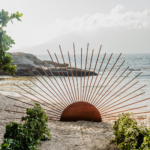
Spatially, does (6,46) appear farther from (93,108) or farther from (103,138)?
(103,138)

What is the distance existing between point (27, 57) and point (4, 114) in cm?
1902

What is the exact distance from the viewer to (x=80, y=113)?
4609 mm

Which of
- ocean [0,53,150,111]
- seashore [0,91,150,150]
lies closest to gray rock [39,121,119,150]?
seashore [0,91,150,150]

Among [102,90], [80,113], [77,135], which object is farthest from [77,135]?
[102,90]

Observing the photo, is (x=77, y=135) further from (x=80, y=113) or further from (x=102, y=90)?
(x=102, y=90)

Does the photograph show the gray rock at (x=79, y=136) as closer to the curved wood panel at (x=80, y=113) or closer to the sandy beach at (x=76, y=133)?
the sandy beach at (x=76, y=133)

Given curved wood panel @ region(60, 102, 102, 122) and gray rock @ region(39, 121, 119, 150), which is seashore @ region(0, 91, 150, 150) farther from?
curved wood panel @ region(60, 102, 102, 122)

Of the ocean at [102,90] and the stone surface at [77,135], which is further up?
the ocean at [102,90]

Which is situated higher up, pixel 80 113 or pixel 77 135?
pixel 80 113

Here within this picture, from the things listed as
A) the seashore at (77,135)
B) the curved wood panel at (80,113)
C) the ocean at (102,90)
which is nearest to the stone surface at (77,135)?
the seashore at (77,135)

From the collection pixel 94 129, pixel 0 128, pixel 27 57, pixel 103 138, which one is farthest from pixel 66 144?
pixel 27 57

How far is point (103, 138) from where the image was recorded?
3641 mm

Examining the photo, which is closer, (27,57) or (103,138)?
(103,138)

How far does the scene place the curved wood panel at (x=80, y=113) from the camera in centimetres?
457
